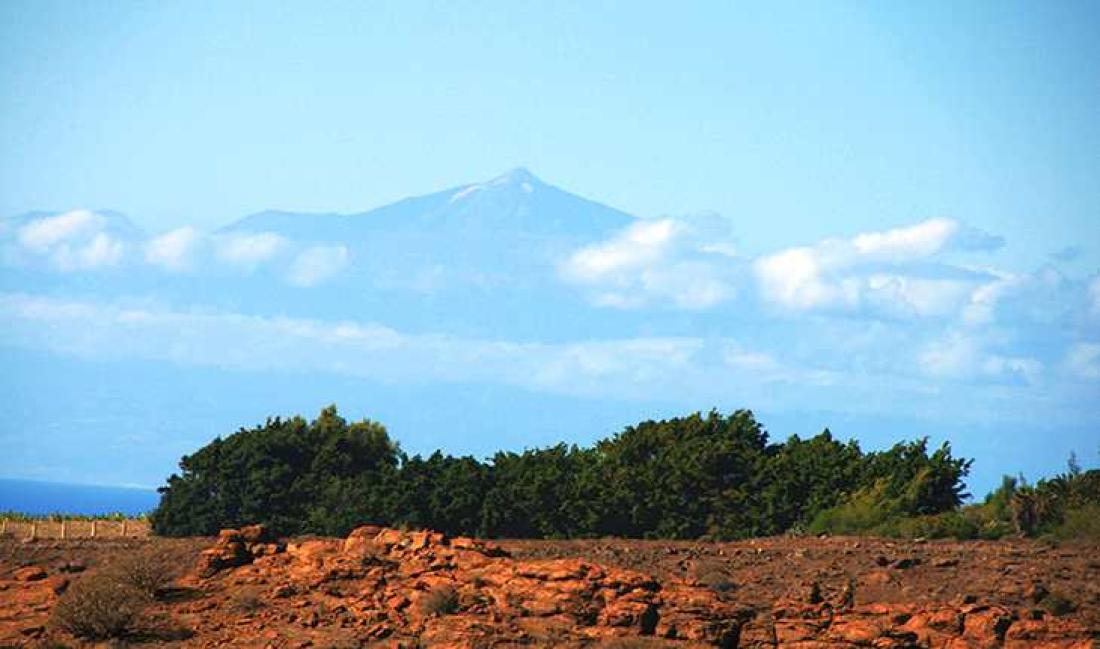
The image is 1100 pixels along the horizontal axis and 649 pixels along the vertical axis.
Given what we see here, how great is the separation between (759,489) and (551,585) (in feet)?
103

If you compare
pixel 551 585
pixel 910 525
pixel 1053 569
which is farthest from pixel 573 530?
pixel 551 585

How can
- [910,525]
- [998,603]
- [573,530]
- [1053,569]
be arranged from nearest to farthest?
[998,603], [1053,569], [910,525], [573,530]

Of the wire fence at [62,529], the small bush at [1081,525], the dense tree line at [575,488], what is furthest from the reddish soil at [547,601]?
the dense tree line at [575,488]

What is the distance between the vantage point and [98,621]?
161 feet

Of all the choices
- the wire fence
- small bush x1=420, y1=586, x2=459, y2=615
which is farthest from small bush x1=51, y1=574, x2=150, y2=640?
the wire fence

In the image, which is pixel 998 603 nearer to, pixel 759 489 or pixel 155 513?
pixel 759 489

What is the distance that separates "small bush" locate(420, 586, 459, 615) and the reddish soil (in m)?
0.04

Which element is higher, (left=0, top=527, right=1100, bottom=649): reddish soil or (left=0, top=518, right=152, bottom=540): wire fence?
(left=0, top=518, right=152, bottom=540): wire fence

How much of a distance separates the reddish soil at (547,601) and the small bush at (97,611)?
0.31 meters

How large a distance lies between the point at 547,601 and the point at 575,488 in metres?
30.0

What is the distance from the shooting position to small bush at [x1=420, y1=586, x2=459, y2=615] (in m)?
48.3

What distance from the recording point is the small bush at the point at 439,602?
4834 cm

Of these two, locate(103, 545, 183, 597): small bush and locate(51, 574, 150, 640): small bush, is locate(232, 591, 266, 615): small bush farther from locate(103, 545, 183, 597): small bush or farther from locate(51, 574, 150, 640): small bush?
locate(103, 545, 183, 597): small bush

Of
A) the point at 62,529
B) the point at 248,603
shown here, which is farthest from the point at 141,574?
the point at 62,529
